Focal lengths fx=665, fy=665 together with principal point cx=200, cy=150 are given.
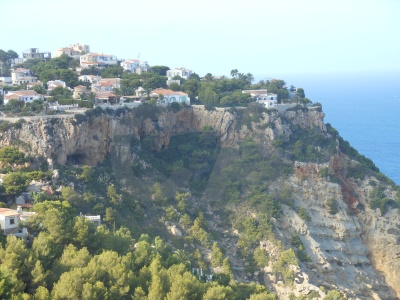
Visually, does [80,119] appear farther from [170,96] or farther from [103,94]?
[170,96]

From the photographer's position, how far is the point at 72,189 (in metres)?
34.7

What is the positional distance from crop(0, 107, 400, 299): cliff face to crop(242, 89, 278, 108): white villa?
2149 mm

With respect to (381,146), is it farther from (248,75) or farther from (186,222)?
(186,222)

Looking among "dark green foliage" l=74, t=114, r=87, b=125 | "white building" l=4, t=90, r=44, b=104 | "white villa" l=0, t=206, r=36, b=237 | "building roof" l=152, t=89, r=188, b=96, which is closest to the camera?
"white villa" l=0, t=206, r=36, b=237

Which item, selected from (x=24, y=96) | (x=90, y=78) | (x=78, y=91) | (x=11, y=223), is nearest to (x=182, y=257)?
(x=11, y=223)

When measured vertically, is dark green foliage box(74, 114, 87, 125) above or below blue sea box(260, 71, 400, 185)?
above

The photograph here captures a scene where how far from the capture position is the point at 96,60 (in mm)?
60812

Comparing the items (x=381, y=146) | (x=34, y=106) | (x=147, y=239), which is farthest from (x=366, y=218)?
(x=381, y=146)

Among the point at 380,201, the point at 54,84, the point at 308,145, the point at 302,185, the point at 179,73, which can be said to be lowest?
the point at 380,201

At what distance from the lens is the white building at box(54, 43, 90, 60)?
Answer: 215 ft

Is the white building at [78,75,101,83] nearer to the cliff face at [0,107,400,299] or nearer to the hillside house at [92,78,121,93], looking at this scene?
the hillside house at [92,78,121,93]

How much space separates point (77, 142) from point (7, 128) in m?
4.09

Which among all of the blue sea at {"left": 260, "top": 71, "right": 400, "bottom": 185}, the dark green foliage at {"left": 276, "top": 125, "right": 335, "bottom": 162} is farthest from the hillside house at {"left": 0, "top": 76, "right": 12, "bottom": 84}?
the blue sea at {"left": 260, "top": 71, "right": 400, "bottom": 185}

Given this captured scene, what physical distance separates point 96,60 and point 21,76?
9530 millimetres
